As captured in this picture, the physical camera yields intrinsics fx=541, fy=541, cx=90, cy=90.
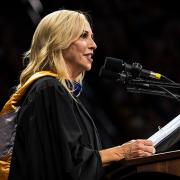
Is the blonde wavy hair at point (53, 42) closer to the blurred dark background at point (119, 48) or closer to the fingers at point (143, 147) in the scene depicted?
the fingers at point (143, 147)

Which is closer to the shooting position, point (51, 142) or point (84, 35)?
point (51, 142)

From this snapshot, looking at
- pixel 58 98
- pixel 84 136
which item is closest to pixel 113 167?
pixel 84 136

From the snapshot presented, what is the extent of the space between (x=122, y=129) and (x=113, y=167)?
8.89 ft

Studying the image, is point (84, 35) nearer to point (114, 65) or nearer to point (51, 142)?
point (114, 65)

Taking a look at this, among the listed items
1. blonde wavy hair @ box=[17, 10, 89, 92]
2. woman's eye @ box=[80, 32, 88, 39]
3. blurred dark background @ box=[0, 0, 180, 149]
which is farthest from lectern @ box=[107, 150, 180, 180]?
blurred dark background @ box=[0, 0, 180, 149]

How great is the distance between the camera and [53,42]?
269 cm

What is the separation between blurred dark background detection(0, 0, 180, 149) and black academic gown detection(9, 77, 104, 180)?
2.16 meters

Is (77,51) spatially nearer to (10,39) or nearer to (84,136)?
(84,136)

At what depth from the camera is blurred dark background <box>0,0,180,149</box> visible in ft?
15.7

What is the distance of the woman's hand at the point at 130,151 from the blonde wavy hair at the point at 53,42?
459 millimetres

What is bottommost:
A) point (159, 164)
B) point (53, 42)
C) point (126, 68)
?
point (159, 164)

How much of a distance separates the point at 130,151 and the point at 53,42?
0.70 m

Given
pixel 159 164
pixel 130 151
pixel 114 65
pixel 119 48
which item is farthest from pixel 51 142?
pixel 119 48

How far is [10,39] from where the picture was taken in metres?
4.83
